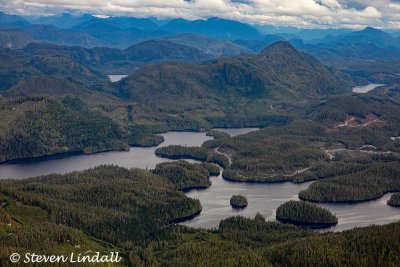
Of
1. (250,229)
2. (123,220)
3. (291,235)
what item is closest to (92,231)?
(123,220)

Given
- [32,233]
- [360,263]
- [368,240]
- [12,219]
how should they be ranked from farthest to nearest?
[12,219], [32,233], [368,240], [360,263]

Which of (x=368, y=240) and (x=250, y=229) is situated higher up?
(x=368, y=240)

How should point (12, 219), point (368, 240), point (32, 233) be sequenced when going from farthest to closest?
point (12, 219) → point (32, 233) → point (368, 240)

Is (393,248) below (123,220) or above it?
above

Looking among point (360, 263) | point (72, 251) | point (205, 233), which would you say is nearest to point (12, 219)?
point (72, 251)

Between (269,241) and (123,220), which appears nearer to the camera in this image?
(269,241)

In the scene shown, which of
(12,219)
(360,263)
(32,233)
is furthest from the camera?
(12,219)

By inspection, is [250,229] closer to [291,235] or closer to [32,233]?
[291,235]

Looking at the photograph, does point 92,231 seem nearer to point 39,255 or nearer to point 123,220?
point 123,220

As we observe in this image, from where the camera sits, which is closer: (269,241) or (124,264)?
(124,264)
